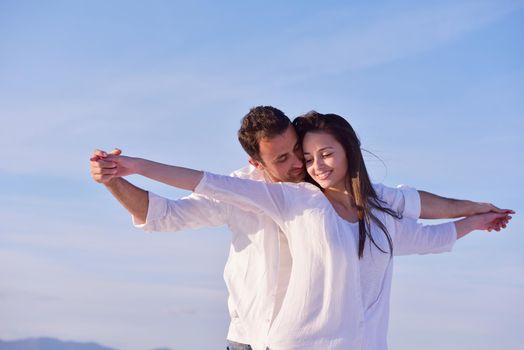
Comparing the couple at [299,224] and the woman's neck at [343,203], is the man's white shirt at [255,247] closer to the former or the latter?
the couple at [299,224]

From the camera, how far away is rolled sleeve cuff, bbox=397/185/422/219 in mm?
5316

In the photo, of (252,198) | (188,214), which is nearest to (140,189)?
(188,214)

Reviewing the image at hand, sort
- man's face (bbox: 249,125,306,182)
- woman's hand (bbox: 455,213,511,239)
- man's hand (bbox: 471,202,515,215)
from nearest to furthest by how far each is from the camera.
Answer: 1. man's face (bbox: 249,125,306,182)
2. woman's hand (bbox: 455,213,511,239)
3. man's hand (bbox: 471,202,515,215)

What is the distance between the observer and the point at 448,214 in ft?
18.5

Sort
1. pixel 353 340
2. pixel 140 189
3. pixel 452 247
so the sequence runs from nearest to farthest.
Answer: pixel 353 340 < pixel 140 189 < pixel 452 247

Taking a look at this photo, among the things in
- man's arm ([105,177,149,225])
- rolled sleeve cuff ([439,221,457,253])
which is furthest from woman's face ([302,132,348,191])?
man's arm ([105,177,149,225])

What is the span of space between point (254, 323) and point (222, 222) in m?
0.77

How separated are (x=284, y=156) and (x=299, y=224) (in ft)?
1.97

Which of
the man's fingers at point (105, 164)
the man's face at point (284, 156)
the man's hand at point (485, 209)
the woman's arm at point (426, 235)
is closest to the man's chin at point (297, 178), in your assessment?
the man's face at point (284, 156)

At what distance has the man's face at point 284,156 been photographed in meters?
5.22

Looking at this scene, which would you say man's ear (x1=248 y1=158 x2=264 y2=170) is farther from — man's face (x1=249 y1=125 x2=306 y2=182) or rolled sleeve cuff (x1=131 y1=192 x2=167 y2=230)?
rolled sleeve cuff (x1=131 y1=192 x2=167 y2=230)

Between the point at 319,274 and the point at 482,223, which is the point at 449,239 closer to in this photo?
the point at 482,223

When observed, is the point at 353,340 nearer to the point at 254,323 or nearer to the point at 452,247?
the point at 254,323

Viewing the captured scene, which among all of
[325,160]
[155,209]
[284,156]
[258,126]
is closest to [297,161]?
[284,156]
